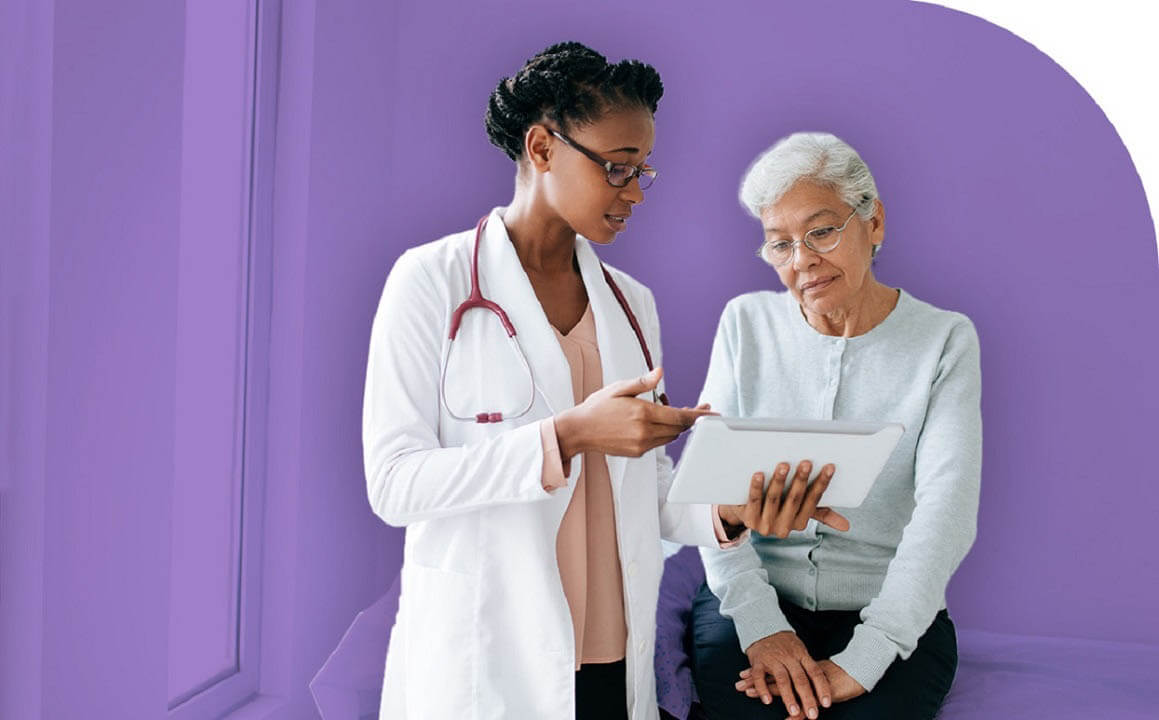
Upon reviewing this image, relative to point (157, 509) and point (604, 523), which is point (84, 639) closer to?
point (157, 509)

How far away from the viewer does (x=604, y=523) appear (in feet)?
5.06

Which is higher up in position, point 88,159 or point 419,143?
point 419,143

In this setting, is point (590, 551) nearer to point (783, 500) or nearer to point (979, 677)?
point (783, 500)


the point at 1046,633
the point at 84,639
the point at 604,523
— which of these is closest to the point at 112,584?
the point at 84,639

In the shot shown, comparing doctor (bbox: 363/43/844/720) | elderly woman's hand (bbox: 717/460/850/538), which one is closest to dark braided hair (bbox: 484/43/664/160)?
doctor (bbox: 363/43/844/720)

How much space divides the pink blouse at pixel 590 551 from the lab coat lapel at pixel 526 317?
0.17 feet

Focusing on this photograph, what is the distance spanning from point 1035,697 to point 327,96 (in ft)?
6.69

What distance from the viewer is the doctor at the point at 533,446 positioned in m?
1.36

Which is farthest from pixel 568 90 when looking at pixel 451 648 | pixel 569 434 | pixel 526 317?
pixel 451 648

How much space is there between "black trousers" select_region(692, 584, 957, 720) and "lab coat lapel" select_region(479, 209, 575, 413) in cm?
61

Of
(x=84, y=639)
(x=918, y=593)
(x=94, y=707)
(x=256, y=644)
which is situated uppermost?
(x=918, y=593)

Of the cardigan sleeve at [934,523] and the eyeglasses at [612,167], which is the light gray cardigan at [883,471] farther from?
the eyeglasses at [612,167]

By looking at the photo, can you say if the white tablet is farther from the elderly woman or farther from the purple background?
the purple background

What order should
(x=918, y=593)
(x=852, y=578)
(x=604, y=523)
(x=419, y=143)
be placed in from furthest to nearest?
(x=419, y=143)
(x=852, y=578)
(x=918, y=593)
(x=604, y=523)
